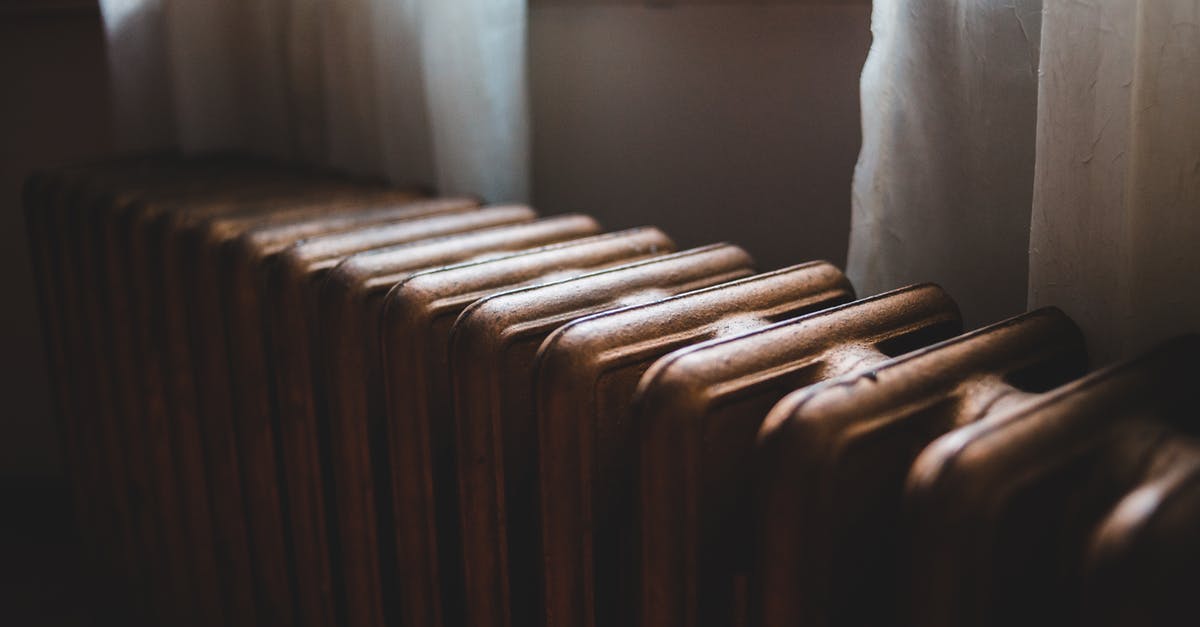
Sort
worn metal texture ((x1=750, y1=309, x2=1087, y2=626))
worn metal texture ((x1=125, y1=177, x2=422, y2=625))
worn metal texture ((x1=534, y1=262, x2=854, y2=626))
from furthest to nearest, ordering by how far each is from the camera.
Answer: worn metal texture ((x1=125, y1=177, x2=422, y2=625)) → worn metal texture ((x1=534, y1=262, x2=854, y2=626)) → worn metal texture ((x1=750, y1=309, x2=1087, y2=626))

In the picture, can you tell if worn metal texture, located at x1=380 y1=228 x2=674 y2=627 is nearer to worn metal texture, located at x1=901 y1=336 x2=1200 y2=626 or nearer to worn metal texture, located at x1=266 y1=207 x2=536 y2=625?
worn metal texture, located at x1=266 y1=207 x2=536 y2=625

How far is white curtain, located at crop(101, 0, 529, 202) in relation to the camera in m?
1.06

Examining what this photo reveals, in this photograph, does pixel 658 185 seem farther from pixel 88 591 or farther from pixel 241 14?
pixel 88 591

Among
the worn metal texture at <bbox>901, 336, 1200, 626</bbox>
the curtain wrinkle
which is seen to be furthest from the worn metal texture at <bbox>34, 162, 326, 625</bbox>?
the worn metal texture at <bbox>901, 336, 1200, 626</bbox>

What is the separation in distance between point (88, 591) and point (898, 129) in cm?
130

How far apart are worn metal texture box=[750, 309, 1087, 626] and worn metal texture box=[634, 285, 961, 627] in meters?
0.04

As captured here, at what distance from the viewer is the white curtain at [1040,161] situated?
55 cm

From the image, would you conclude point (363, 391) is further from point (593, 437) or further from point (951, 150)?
point (951, 150)

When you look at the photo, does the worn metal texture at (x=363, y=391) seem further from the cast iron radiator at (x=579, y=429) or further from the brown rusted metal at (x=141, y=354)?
the brown rusted metal at (x=141, y=354)

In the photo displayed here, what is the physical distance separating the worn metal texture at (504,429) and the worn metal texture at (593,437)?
0.04 meters

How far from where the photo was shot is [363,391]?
2.48ft

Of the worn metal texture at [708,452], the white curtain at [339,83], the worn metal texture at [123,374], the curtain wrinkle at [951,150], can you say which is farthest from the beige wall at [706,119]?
the worn metal texture at [708,452]

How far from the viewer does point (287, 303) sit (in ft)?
2.67

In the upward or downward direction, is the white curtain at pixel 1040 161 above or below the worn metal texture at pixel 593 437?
above
